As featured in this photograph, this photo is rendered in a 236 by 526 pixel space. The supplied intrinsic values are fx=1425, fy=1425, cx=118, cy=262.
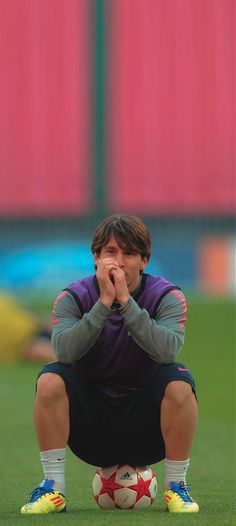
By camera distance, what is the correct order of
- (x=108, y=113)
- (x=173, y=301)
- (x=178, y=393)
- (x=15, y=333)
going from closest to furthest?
(x=178, y=393) < (x=173, y=301) < (x=15, y=333) < (x=108, y=113)

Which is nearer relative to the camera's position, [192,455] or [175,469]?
[175,469]

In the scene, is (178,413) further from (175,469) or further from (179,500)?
(179,500)

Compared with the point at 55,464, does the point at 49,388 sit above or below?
above

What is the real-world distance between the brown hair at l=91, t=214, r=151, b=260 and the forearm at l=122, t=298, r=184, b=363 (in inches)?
8.9

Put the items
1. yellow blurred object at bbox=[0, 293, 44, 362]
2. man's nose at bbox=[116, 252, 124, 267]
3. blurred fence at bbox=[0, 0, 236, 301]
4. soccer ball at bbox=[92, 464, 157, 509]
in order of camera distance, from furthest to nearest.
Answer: blurred fence at bbox=[0, 0, 236, 301]
yellow blurred object at bbox=[0, 293, 44, 362]
soccer ball at bbox=[92, 464, 157, 509]
man's nose at bbox=[116, 252, 124, 267]

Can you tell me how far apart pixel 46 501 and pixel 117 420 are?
42 centimetres

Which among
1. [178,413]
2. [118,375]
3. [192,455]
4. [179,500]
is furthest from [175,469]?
[192,455]

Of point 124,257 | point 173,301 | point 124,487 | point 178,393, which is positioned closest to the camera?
point 178,393

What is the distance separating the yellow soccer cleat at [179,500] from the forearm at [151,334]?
509mm

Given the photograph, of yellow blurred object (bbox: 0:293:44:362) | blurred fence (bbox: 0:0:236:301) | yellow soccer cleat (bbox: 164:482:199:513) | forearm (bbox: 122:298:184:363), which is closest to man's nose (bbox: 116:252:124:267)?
forearm (bbox: 122:298:184:363)

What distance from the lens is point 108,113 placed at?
86.8 feet

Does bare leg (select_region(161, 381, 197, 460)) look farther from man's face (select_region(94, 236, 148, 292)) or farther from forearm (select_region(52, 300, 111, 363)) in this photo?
man's face (select_region(94, 236, 148, 292))

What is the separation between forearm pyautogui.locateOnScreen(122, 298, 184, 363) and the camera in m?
5.24

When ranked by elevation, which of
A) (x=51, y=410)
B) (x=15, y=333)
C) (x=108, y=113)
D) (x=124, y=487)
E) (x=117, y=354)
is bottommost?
(x=15, y=333)
